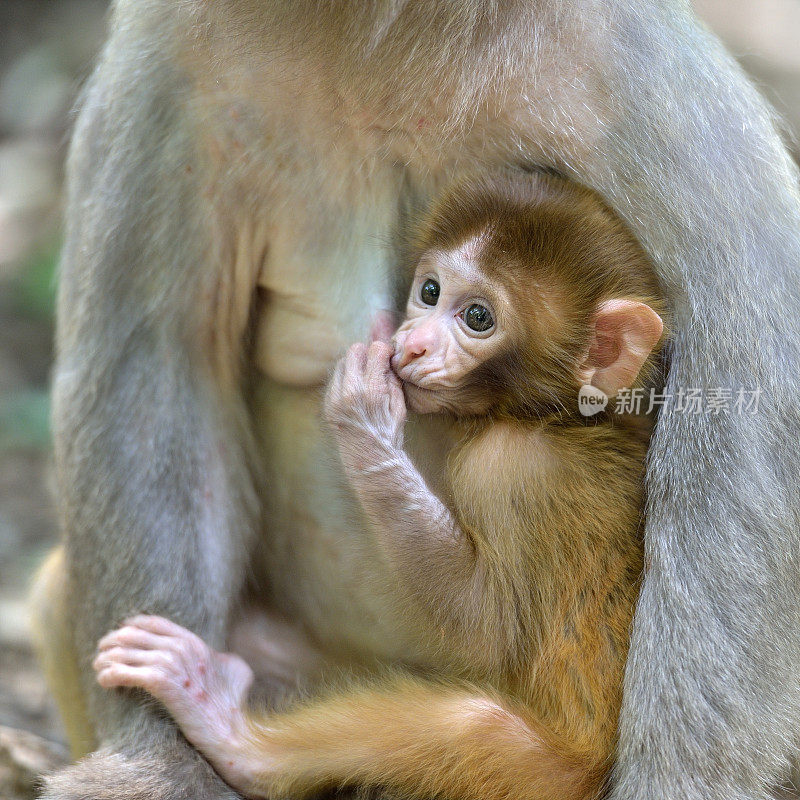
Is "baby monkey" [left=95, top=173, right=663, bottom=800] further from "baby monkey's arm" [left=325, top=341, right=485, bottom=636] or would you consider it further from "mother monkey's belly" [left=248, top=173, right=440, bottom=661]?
"mother monkey's belly" [left=248, top=173, right=440, bottom=661]

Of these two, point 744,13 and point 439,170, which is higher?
point 744,13

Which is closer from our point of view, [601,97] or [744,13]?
[601,97]

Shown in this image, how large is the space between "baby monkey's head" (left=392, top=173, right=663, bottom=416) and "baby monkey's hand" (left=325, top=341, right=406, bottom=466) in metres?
0.04


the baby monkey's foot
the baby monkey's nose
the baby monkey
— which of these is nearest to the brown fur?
the baby monkey

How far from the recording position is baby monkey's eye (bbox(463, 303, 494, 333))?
233cm

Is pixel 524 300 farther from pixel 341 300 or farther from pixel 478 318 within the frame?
pixel 341 300

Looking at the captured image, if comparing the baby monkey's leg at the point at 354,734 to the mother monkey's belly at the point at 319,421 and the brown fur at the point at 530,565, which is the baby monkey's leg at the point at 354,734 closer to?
the brown fur at the point at 530,565

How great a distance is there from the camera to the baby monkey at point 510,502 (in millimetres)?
2305

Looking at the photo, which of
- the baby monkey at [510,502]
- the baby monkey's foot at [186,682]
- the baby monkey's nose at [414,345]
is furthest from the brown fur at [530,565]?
the baby monkey's foot at [186,682]

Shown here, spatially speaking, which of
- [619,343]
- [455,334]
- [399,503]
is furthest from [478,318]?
[399,503]

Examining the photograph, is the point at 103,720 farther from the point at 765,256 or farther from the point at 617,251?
the point at 765,256

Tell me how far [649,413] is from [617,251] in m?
0.35

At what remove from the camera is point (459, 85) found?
7.53 ft

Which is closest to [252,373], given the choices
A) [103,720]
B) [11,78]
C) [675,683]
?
[103,720]
